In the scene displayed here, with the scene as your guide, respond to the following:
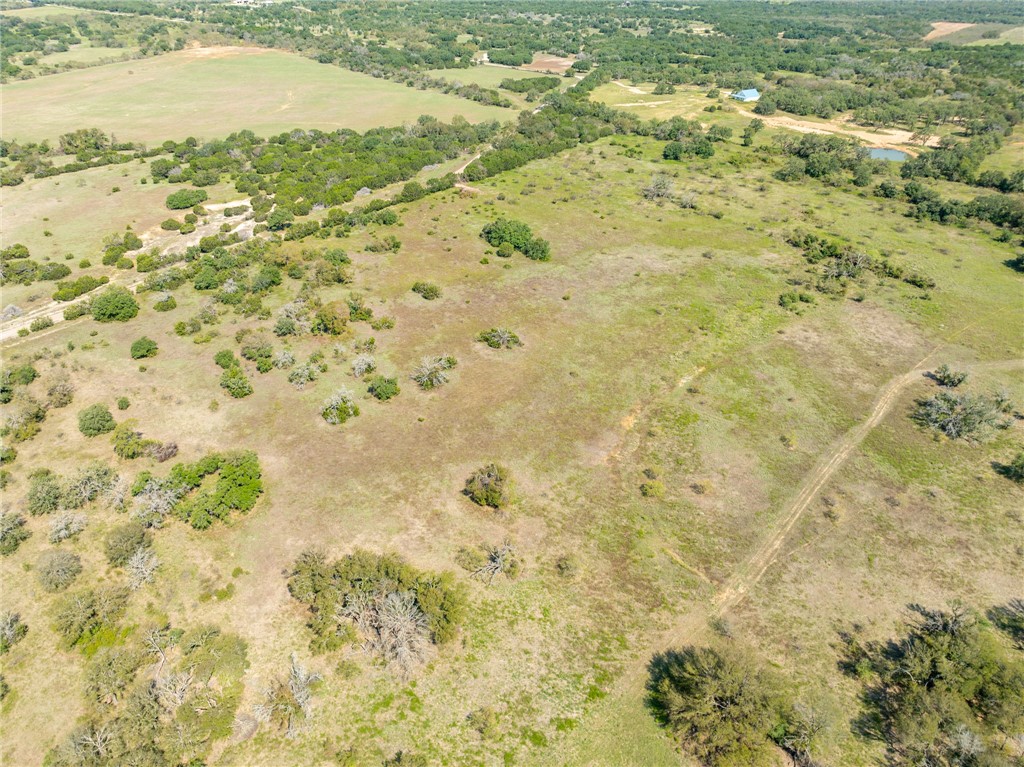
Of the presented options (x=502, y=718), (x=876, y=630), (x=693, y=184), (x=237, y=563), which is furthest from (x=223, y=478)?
(x=693, y=184)

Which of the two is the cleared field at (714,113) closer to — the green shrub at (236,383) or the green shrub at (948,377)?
the green shrub at (948,377)

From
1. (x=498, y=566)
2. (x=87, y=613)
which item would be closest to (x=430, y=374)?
(x=498, y=566)

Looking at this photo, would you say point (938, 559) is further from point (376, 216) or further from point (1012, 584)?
point (376, 216)

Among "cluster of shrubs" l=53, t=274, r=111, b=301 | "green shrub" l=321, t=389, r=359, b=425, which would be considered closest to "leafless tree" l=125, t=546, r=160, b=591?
"green shrub" l=321, t=389, r=359, b=425

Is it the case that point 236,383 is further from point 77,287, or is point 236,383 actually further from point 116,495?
point 77,287

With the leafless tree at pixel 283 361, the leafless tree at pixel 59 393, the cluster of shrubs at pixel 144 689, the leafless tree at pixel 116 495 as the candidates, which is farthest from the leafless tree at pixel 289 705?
the leafless tree at pixel 59 393

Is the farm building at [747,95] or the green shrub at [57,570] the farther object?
the farm building at [747,95]
